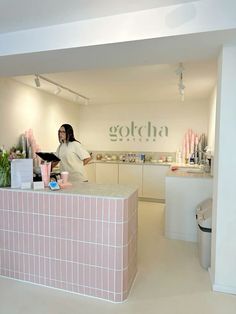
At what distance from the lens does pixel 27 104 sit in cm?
404

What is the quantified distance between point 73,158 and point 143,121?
2.81 m

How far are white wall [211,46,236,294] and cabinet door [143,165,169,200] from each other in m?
2.99

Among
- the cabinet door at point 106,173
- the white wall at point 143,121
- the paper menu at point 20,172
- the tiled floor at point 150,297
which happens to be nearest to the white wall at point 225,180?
the tiled floor at point 150,297

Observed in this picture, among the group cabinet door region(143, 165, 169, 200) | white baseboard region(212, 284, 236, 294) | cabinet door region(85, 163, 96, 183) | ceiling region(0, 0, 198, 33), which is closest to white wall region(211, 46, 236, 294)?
white baseboard region(212, 284, 236, 294)

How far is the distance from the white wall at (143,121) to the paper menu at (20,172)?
3.65 metres

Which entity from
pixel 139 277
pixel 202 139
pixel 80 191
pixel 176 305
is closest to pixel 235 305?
pixel 176 305

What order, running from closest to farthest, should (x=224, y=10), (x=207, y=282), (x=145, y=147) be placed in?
(x=224, y=10), (x=207, y=282), (x=145, y=147)

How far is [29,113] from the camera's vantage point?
409cm

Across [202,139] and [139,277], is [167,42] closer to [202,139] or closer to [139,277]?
[139,277]

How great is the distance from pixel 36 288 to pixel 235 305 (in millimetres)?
1709

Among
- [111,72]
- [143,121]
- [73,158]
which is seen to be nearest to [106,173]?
[143,121]

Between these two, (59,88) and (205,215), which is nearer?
(205,215)

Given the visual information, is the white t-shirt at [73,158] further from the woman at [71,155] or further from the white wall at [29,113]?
the white wall at [29,113]

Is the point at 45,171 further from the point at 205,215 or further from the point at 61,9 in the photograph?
the point at 205,215
